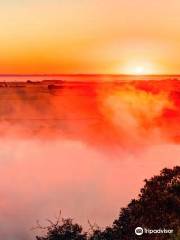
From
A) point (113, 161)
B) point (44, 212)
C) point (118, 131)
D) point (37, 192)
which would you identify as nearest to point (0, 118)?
point (118, 131)

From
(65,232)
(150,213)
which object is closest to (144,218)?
(150,213)

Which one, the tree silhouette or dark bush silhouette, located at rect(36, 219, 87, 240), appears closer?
the tree silhouette

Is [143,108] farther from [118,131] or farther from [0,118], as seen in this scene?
[0,118]

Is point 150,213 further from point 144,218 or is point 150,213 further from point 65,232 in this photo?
point 65,232

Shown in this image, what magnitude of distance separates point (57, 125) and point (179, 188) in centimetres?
12378

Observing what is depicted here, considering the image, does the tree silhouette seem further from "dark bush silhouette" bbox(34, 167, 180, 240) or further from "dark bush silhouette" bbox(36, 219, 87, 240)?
"dark bush silhouette" bbox(36, 219, 87, 240)

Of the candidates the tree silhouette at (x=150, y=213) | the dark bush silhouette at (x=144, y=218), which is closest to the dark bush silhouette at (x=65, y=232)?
the dark bush silhouette at (x=144, y=218)

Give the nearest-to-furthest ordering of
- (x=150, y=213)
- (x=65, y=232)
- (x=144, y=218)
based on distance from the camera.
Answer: (x=144, y=218)
(x=150, y=213)
(x=65, y=232)

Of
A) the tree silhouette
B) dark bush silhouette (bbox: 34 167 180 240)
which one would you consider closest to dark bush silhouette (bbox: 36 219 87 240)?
dark bush silhouette (bbox: 34 167 180 240)

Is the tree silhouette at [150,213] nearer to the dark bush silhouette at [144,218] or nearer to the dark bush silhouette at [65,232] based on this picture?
the dark bush silhouette at [144,218]

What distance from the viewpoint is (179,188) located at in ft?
65.4

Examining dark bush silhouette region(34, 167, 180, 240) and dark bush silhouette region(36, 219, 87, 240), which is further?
dark bush silhouette region(36, 219, 87, 240)

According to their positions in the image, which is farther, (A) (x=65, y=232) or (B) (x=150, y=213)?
(A) (x=65, y=232)

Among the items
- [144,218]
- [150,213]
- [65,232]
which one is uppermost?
[150,213]
